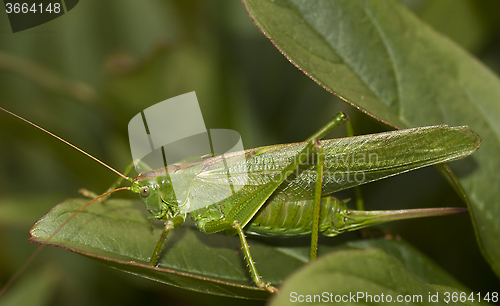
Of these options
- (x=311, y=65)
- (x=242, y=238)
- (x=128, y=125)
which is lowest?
(x=242, y=238)

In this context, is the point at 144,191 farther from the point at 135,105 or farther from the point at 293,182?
the point at 293,182

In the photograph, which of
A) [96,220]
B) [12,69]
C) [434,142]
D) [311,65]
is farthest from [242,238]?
[12,69]

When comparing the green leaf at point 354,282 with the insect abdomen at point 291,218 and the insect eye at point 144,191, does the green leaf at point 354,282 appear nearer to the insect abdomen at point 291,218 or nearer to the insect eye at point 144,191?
the insect abdomen at point 291,218

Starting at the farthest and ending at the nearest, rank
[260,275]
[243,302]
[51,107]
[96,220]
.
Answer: [51,107] < [243,302] < [260,275] < [96,220]

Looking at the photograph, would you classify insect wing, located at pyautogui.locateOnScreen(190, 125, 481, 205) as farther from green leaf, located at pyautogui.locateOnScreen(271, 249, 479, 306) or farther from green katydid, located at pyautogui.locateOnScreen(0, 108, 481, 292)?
green leaf, located at pyautogui.locateOnScreen(271, 249, 479, 306)

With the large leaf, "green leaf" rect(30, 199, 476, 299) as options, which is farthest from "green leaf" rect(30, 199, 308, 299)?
the large leaf

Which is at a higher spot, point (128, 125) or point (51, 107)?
point (51, 107)

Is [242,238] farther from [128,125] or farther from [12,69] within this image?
[12,69]

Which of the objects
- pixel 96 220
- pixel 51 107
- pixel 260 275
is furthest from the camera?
pixel 51 107
